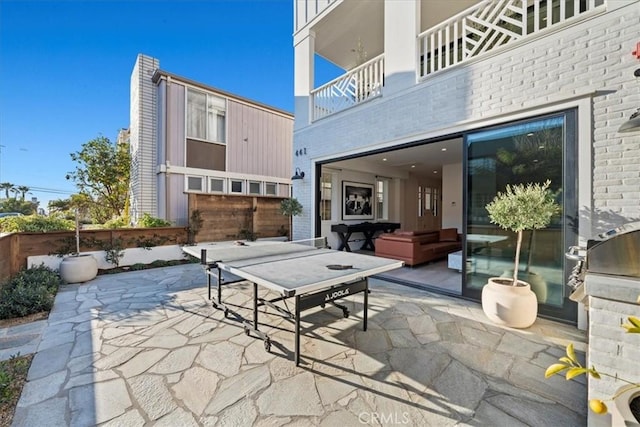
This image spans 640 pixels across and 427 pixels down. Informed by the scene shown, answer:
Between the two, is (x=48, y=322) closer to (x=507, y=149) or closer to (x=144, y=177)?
(x=144, y=177)

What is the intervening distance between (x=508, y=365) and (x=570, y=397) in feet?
1.72

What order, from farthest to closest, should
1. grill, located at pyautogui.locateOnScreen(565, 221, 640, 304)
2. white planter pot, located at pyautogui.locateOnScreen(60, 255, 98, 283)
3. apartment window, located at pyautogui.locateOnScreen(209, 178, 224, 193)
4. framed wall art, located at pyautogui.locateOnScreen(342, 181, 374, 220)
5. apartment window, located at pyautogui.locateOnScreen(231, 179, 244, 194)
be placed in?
apartment window, located at pyautogui.locateOnScreen(231, 179, 244, 194), apartment window, located at pyautogui.locateOnScreen(209, 178, 224, 193), framed wall art, located at pyautogui.locateOnScreen(342, 181, 374, 220), white planter pot, located at pyautogui.locateOnScreen(60, 255, 98, 283), grill, located at pyautogui.locateOnScreen(565, 221, 640, 304)

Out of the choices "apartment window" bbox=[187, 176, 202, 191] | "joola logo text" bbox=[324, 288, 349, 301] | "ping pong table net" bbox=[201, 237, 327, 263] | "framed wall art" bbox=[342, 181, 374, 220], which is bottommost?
"joola logo text" bbox=[324, 288, 349, 301]

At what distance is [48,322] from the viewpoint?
3877mm

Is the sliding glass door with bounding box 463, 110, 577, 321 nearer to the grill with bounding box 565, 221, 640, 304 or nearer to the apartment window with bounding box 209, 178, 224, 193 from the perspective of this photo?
the grill with bounding box 565, 221, 640, 304

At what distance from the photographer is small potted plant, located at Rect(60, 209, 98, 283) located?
589 centimetres

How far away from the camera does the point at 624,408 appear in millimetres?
1332

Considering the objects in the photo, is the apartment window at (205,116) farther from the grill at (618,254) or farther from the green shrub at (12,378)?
the grill at (618,254)

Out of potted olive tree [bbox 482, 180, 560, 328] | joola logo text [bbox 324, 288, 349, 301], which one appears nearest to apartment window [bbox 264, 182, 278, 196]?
joola logo text [bbox 324, 288, 349, 301]

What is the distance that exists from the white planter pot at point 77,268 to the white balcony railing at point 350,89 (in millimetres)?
6960

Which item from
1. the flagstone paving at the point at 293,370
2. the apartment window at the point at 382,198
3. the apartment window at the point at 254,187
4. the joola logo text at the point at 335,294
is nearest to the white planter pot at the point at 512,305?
the flagstone paving at the point at 293,370

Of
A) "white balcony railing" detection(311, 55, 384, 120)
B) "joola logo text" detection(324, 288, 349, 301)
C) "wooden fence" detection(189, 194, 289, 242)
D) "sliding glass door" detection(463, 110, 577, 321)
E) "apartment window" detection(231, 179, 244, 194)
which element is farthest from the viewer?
"apartment window" detection(231, 179, 244, 194)

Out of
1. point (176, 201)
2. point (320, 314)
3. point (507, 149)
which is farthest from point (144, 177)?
point (507, 149)

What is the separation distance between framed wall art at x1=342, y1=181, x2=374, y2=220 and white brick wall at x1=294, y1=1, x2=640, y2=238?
14.7 ft
